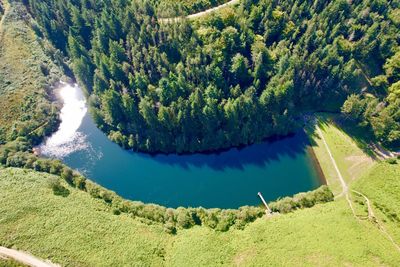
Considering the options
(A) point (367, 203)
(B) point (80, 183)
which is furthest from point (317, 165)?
(B) point (80, 183)

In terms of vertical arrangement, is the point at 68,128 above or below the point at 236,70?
below

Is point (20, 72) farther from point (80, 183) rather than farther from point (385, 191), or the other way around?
point (385, 191)

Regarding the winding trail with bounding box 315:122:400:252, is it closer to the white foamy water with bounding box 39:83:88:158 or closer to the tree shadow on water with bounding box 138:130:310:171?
the tree shadow on water with bounding box 138:130:310:171

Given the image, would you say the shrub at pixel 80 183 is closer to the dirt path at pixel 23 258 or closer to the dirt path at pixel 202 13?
the dirt path at pixel 23 258

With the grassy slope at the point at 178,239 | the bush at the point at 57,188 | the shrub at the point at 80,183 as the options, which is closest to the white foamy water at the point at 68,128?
the bush at the point at 57,188

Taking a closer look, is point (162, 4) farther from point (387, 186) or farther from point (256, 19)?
point (387, 186)

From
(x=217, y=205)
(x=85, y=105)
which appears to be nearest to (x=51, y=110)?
(x=85, y=105)
